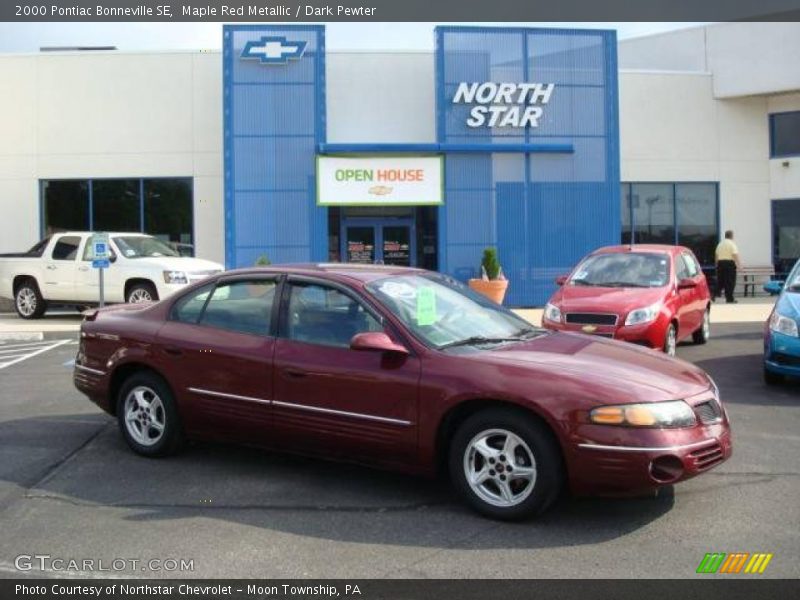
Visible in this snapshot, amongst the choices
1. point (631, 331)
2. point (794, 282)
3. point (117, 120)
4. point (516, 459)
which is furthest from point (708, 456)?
point (117, 120)

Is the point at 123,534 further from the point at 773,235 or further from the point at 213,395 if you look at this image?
the point at 773,235

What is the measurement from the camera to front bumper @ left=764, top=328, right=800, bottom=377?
8.45 metres

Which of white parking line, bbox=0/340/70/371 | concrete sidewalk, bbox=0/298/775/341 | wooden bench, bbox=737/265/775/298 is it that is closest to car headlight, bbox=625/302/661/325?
concrete sidewalk, bbox=0/298/775/341

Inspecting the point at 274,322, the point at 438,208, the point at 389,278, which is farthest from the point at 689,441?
the point at 438,208

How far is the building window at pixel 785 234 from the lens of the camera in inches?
914

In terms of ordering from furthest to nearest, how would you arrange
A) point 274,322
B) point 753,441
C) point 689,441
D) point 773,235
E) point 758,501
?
point 773,235 → point 753,441 → point 274,322 → point 758,501 → point 689,441

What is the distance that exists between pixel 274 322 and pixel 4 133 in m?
18.6

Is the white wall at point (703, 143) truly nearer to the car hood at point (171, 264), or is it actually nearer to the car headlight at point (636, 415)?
the car hood at point (171, 264)

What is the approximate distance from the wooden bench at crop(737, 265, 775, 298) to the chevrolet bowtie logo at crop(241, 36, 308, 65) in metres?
13.3

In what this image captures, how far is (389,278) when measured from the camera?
5.72 meters

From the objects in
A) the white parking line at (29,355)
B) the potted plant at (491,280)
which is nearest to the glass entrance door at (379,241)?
the potted plant at (491,280)

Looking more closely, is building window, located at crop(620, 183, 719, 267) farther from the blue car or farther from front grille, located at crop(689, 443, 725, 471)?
front grille, located at crop(689, 443, 725, 471)

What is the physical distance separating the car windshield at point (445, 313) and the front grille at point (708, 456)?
4.51 feet

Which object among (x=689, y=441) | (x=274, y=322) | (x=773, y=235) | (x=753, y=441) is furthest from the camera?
(x=773, y=235)
